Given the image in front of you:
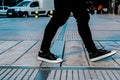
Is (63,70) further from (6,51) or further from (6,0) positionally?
(6,0)

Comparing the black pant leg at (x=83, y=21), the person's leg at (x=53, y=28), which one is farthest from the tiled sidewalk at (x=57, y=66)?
the black pant leg at (x=83, y=21)

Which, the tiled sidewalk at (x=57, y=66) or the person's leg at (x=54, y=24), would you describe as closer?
the tiled sidewalk at (x=57, y=66)

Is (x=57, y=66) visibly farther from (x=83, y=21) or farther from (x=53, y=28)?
(x=83, y=21)

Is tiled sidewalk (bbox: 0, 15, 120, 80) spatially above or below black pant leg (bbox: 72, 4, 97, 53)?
below

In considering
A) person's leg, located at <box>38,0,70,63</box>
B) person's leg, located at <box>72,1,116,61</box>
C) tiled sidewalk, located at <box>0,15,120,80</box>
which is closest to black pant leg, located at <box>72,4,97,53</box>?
person's leg, located at <box>72,1,116,61</box>

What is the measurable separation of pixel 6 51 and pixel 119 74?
8.66ft

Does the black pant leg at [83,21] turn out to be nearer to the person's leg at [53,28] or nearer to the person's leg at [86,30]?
the person's leg at [86,30]

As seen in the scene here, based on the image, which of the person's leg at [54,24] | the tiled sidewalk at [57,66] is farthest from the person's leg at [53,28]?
the tiled sidewalk at [57,66]

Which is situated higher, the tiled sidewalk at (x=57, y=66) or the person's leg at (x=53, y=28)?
the person's leg at (x=53, y=28)

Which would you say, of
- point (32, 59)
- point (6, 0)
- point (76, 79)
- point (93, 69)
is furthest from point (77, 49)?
point (6, 0)

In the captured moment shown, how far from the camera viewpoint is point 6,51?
648cm

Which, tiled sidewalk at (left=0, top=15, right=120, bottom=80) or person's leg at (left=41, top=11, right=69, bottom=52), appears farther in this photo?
person's leg at (left=41, top=11, right=69, bottom=52)

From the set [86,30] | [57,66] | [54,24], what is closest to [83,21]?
[86,30]

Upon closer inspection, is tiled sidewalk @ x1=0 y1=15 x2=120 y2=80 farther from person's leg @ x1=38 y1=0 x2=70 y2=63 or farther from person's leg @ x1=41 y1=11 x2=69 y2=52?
person's leg @ x1=41 y1=11 x2=69 y2=52
